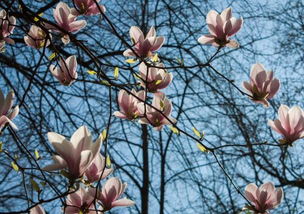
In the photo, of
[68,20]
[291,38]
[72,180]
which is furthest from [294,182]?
[72,180]

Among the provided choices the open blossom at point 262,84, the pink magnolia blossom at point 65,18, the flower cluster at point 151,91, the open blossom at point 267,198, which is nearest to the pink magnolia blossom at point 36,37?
the pink magnolia blossom at point 65,18

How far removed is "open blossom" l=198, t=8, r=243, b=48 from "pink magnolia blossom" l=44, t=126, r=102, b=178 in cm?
57

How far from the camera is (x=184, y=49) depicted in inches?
111

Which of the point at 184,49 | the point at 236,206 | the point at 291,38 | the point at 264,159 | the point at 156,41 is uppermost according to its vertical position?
the point at 291,38

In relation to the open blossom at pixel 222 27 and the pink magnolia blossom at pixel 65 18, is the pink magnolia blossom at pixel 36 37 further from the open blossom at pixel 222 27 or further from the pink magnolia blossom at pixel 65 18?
the open blossom at pixel 222 27

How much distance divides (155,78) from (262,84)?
0.29 meters

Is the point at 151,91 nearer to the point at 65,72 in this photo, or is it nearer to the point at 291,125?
the point at 65,72

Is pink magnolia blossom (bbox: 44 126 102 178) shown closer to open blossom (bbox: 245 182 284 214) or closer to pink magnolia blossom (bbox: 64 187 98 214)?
pink magnolia blossom (bbox: 64 187 98 214)

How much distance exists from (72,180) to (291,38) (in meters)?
2.94

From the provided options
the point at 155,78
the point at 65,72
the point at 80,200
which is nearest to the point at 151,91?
the point at 155,78

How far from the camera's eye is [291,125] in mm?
1146

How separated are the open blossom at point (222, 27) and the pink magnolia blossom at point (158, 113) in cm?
21

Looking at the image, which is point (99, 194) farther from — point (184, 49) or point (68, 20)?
point (184, 49)

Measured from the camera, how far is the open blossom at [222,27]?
1.23 meters
